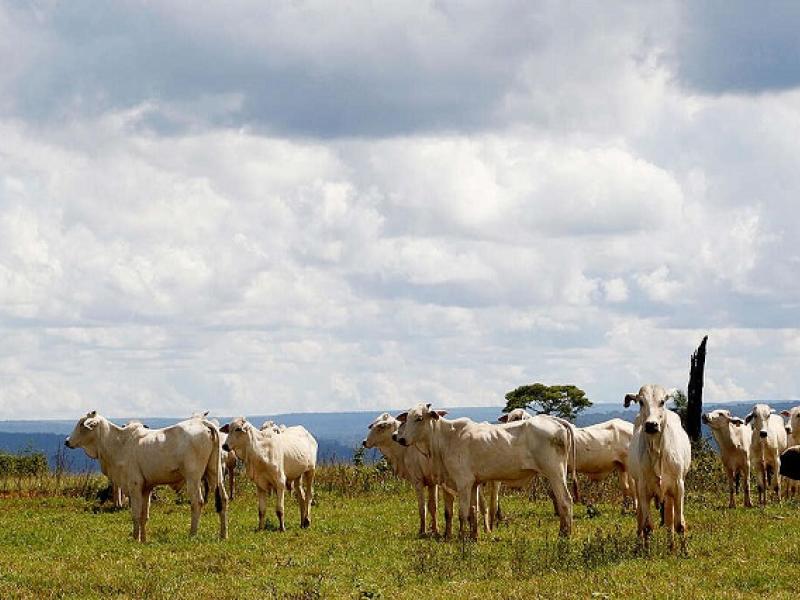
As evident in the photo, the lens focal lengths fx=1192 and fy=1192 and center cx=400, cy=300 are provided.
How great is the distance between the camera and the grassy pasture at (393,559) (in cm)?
1681

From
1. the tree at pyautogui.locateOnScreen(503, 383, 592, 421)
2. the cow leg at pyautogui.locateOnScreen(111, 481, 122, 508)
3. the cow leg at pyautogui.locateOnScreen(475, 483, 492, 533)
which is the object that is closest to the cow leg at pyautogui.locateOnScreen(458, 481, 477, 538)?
the cow leg at pyautogui.locateOnScreen(475, 483, 492, 533)

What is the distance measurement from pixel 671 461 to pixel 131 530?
12.7 meters

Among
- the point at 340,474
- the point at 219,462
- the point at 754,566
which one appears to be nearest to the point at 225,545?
the point at 219,462

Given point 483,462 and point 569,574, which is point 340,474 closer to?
point 483,462

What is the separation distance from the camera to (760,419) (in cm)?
3081

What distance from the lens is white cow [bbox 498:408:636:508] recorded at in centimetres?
2828

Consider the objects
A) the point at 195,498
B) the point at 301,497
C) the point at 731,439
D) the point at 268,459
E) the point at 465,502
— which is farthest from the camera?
the point at 731,439

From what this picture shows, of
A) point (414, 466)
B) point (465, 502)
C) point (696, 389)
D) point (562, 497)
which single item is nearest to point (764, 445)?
point (562, 497)

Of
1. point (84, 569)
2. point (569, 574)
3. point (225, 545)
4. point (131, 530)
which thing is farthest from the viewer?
point (131, 530)

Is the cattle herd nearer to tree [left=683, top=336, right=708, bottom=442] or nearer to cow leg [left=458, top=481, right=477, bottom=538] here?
cow leg [left=458, top=481, right=477, bottom=538]

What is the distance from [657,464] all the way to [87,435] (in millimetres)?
12644

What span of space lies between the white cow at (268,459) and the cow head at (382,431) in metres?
1.61

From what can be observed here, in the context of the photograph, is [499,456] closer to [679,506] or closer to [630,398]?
[630,398]

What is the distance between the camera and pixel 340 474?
136ft
